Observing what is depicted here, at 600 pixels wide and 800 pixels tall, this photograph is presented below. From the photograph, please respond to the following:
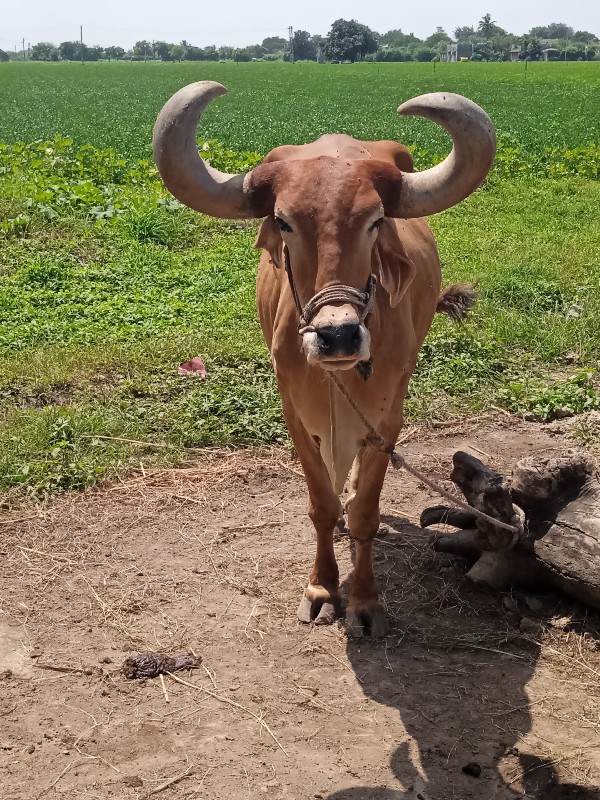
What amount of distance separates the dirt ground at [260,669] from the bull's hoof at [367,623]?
2.1 inches

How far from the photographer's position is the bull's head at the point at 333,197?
3.70 m

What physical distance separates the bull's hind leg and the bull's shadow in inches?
4.9

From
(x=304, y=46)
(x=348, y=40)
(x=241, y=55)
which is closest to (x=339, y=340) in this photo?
(x=348, y=40)

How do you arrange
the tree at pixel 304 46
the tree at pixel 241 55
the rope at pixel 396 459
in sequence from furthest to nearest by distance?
the tree at pixel 241 55 → the tree at pixel 304 46 → the rope at pixel 396 459

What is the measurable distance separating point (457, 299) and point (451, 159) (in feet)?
8.16

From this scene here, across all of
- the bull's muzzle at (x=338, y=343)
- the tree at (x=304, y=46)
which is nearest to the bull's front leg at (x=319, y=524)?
the bull's muzzle at (x=338, y=343)

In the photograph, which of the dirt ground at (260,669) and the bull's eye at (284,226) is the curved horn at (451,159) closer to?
the bull's eye at (284,226)

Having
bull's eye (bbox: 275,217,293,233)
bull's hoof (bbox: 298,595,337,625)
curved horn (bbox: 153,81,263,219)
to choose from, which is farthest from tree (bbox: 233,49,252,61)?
bull's eye (bbox: 275,217,293,233)

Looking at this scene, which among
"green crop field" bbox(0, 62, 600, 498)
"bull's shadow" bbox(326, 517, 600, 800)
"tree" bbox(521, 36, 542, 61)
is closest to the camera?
"bull's shadow" bbox(326, 517, 600, 800)

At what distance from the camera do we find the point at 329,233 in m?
3.73

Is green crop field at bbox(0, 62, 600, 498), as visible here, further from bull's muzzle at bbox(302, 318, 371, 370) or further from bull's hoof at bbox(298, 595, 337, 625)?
bull's muzzle at bbox(302, 318, 371, 370)

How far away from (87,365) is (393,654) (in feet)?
13.3

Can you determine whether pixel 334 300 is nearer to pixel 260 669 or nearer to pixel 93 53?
pixel 260 669

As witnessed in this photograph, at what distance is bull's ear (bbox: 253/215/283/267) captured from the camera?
407 cm
